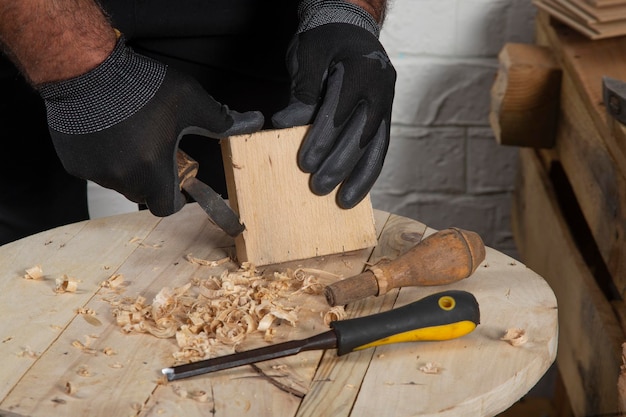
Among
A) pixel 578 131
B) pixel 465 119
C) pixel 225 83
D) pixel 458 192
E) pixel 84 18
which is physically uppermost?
pixel 84 18

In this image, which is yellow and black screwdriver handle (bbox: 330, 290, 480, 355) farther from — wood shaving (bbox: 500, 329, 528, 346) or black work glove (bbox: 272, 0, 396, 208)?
black work glove (bbox: 272, 0, 396, 208)

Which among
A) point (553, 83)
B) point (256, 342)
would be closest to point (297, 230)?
point (256, 342)

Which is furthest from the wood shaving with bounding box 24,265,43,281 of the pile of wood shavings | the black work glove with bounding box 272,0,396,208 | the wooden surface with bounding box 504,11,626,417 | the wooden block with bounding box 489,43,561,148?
the wooden block with bounding box 489,43,561,148

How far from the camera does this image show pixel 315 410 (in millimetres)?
788

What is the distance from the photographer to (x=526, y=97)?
5.13ft

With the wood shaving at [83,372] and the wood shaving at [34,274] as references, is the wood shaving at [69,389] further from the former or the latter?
the wood shaving at [34,274]

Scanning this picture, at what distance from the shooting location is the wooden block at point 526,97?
153 cm

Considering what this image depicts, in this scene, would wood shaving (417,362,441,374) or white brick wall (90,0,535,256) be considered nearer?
wood shaving (417,362,441,374)

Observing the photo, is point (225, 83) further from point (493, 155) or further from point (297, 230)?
point (493, 155)

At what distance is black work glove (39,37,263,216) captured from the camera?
0.98 meters

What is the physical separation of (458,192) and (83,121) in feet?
3.55

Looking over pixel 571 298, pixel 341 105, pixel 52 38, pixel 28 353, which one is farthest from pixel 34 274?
pixel 571 298

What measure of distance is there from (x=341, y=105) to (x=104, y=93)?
272mm

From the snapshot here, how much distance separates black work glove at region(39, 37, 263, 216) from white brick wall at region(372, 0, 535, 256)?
82 cm
